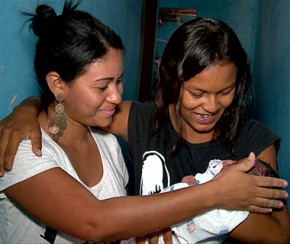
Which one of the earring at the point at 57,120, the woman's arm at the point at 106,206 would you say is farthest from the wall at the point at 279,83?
the earring at the point at 57,120

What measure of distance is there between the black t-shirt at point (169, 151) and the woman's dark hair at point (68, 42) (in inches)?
18.1

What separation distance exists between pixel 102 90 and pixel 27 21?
0.42 meters

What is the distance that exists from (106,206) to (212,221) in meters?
0.37

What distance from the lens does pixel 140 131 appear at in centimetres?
169

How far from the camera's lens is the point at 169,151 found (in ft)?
5.32

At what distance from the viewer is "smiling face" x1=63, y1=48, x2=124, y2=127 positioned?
1342 mm

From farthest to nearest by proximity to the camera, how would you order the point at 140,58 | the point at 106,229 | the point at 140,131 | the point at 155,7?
the point at 155,7 < the point at 140,58 < the point at 140,131 < the point at 106,229

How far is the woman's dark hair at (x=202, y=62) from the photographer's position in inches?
58.7

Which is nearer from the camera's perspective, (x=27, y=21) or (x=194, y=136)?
(x=27, y=21)

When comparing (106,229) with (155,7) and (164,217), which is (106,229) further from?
(155,7)

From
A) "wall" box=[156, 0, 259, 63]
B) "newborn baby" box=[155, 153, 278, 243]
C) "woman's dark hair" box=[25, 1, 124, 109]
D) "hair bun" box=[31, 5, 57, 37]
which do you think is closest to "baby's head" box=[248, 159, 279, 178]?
"newborn baby" box=[155, 153, 278, 243]

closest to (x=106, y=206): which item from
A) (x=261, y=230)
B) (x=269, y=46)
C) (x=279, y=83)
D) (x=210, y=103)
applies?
(x=261, y=230)

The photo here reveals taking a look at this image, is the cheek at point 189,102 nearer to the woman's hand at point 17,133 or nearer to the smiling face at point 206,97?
the smiling face at point 206,97

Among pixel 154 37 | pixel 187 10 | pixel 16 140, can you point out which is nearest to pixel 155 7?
pixel 154 37
